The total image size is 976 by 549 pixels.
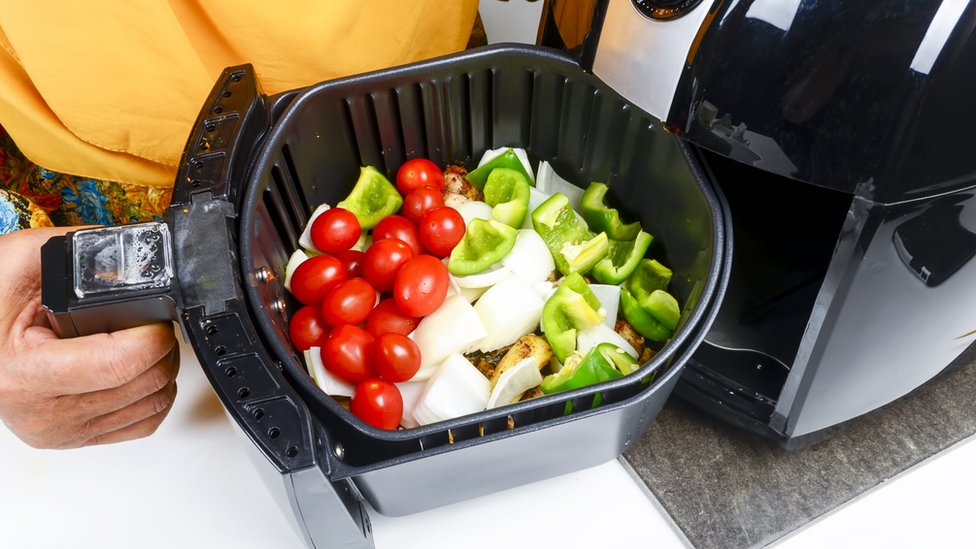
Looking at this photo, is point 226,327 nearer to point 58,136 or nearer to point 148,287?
point 148,287

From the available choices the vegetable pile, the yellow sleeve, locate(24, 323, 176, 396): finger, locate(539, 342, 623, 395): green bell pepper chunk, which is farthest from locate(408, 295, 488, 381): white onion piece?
the yellow sleeve

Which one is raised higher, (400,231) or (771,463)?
(400,231)

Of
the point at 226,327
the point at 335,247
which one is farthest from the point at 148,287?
the point at 335,247

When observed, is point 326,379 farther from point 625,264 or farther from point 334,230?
point 625,264

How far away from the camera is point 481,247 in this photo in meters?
0.74

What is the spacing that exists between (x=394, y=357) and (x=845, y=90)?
38 cm

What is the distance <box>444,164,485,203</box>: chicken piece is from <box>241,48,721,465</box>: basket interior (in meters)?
0.02

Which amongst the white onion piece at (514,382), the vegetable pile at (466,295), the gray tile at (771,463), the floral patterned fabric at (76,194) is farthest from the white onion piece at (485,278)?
the floral patterned fabric at (76,194)

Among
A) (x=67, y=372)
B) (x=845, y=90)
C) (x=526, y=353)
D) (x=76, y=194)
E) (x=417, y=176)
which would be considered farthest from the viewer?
(x=76, y=194)

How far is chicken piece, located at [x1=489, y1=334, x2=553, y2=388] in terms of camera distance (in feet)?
2.18

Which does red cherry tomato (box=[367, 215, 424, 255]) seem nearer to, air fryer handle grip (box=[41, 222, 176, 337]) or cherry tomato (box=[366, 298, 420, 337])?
cherry tomato (box=[366, 298, 420, 337])

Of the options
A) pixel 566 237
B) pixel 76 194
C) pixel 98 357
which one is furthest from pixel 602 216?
pixel 76 194

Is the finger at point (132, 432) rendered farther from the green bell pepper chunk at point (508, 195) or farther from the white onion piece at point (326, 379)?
the green bell pepper chunk at point (508, 195)

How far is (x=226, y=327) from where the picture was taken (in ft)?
1.69
